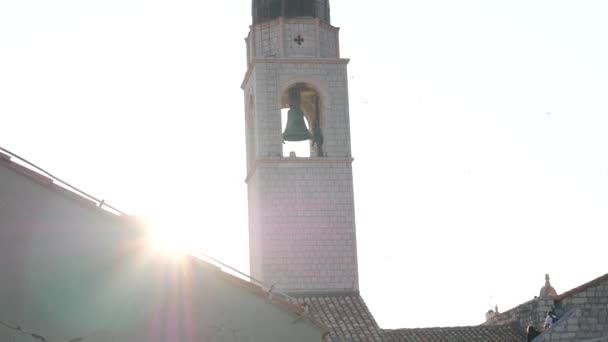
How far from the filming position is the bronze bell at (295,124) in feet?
107

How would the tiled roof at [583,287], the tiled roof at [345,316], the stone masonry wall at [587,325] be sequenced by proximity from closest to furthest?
the stone masonry wall at [587,325] < the tiled roof at [345,316] < the tiled roof at [583,287]

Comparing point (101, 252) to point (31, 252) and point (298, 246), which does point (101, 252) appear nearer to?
point (31, 252)

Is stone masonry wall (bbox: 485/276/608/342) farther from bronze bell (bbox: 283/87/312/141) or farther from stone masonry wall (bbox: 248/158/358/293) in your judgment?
bronze bell (bbox: 283/87/312/141)

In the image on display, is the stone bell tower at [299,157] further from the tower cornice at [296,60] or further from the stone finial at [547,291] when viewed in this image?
the stone finial at [547,291]

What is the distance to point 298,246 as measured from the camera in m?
31.7

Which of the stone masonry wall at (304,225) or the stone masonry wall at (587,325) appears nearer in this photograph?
the stone masonry wall at (587,325)

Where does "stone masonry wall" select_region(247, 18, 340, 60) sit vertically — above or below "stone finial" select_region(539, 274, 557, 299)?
above

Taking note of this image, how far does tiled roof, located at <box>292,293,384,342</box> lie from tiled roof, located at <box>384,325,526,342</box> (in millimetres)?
1377

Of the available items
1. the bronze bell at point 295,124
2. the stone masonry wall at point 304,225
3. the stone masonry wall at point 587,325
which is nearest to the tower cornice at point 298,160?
the stone masonry wall at point 304,225

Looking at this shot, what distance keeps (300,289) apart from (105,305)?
16244 mm

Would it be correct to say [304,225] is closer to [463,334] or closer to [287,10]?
[463,334]

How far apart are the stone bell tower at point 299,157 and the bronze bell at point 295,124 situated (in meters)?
0.02

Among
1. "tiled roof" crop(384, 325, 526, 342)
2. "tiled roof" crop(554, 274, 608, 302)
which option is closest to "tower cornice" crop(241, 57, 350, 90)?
"tiled roof" crop(384, 325, 526, 342)

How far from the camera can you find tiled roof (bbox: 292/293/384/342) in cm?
2927
